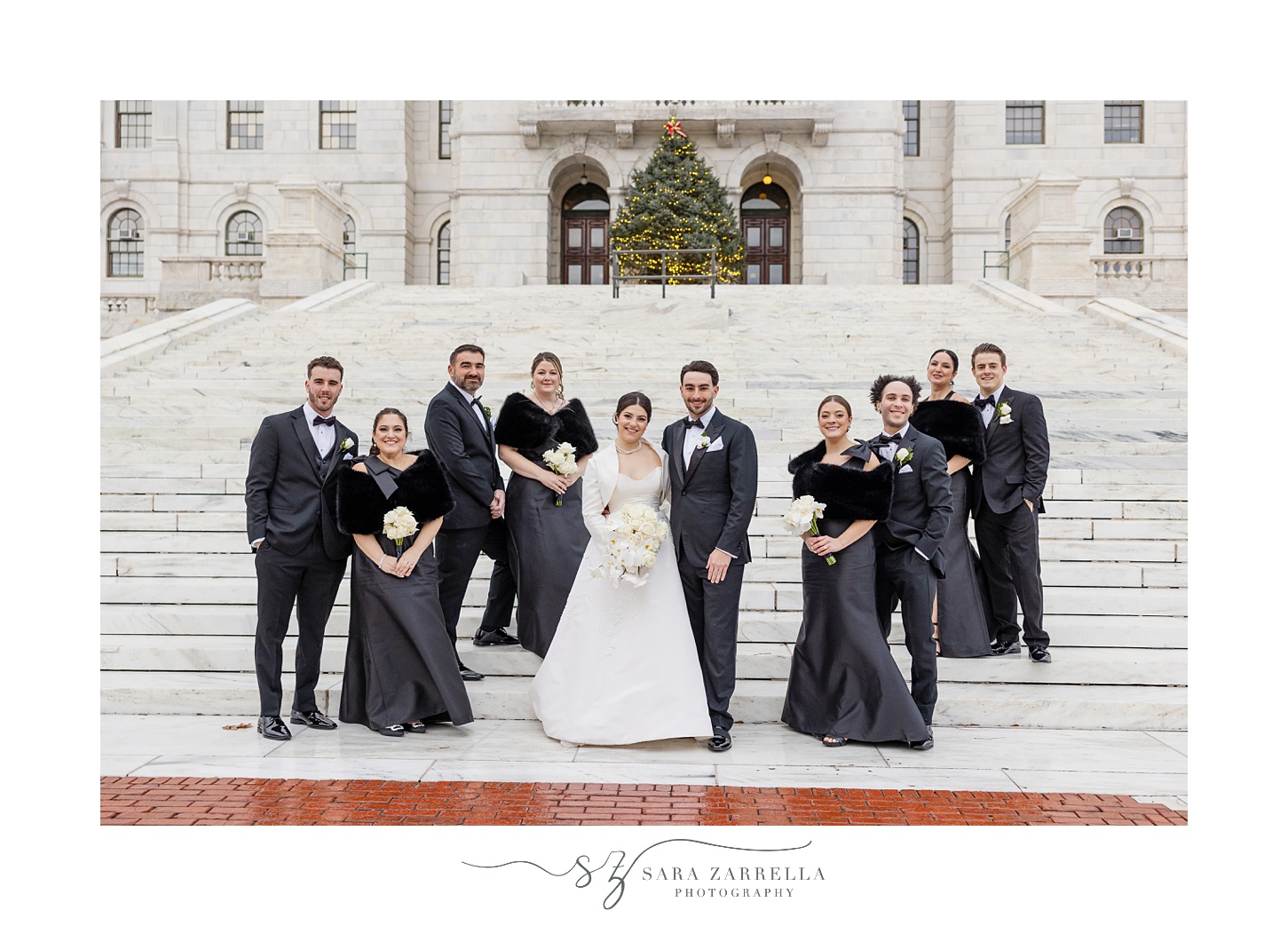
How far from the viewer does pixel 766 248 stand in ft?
106

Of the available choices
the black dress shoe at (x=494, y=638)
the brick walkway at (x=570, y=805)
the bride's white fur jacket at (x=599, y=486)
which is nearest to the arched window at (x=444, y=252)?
the black dress shoe at (x=494, y=638)

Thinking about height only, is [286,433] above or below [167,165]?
below

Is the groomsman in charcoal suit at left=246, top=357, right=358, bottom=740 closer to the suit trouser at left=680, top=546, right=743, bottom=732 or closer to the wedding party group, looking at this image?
the wedding party group

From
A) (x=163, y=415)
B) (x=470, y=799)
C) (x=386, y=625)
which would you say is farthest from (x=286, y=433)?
(x=163, y=415)

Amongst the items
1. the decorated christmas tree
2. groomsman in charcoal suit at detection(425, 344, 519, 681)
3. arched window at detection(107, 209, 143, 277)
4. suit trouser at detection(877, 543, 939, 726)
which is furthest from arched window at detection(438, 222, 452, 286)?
suit trouser at detection(877, 543, 939, 726)

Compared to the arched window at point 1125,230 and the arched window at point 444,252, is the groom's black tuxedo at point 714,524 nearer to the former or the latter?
the arched window at point 444,252

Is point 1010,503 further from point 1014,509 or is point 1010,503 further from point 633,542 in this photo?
point 633,542

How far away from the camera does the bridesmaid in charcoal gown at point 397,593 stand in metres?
5.66

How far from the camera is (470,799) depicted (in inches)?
184

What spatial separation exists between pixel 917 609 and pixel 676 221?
20539mm

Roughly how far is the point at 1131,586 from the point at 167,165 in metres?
32.6

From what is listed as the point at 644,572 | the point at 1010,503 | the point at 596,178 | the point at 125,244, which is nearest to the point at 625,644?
the point at 644,572

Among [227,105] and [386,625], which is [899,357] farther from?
[227,105]

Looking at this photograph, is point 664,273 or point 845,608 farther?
point 664,273
